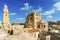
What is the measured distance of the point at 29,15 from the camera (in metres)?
12.2

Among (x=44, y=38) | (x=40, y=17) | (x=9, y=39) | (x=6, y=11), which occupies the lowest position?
(x=44, y=38)

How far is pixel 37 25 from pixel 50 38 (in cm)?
630

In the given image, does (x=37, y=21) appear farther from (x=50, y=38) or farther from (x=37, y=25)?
(x=50, y=38)

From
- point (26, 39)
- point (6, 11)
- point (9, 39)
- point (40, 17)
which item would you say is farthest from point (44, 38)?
point (6, 11)

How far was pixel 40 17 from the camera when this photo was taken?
42.8 ft

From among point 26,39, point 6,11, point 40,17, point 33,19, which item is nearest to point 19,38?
point 26,39

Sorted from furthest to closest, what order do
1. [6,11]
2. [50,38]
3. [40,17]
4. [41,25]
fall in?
[6,11], [40,17], [41,25], [50,38]

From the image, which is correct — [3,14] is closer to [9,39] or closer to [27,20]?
[27,20]

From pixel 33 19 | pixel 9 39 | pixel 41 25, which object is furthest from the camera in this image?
pixel 33 19

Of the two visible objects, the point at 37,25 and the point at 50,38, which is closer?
the point at 50,38

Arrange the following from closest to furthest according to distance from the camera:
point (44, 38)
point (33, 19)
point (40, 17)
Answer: point (44, 38)
point (33, 19)
point (40, 17)

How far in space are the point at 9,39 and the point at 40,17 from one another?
9505 mm

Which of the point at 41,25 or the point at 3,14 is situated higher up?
the point at 3,14

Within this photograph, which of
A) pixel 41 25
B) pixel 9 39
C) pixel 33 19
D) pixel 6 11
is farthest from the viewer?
pixel 6 11
